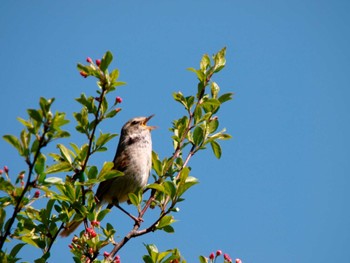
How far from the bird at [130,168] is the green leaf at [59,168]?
7.81 ft

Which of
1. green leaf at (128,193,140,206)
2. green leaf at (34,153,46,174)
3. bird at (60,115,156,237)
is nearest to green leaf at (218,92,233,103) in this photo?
green leaf at (128,193,140,206)

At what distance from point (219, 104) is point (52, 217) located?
2059mm

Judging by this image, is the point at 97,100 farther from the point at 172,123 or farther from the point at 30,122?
the point at 172,123

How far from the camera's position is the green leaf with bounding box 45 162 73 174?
3650mm

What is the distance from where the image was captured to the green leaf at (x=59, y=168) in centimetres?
365

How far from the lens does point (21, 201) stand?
3.54 metres

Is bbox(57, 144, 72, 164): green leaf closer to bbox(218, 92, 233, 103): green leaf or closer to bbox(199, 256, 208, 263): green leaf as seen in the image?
bbox(199, 256, 208, 263): green leaf

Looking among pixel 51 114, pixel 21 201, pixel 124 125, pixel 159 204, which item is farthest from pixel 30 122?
pixel 124 125

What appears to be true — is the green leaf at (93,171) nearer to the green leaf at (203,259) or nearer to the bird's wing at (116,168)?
the green leaf at (203,259)

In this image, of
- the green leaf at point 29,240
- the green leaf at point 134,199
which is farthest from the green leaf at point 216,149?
the green leaf at point 29,240

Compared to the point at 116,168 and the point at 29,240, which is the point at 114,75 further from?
the point at 116,168

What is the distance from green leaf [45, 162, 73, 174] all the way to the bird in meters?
2.38

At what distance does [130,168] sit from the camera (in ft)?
22.2

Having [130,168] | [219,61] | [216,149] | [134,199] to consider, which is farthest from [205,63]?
[130,168]
